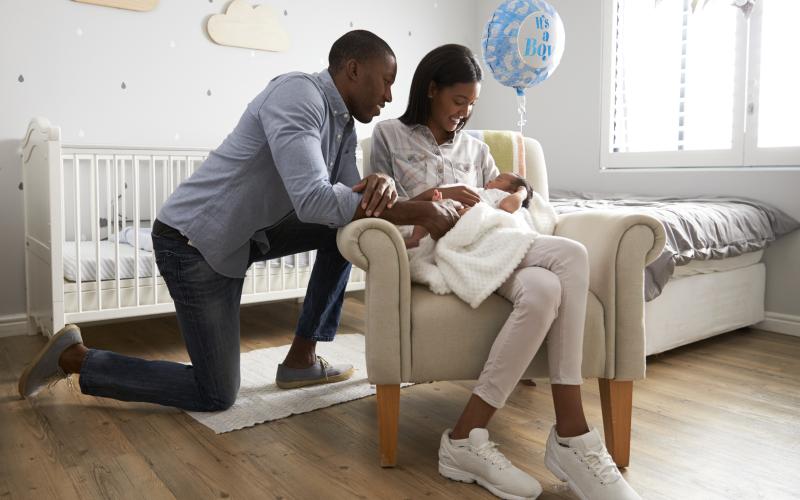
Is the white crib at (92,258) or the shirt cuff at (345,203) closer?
the shirt cuff at (345,203)

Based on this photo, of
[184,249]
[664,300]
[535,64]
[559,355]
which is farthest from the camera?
[535,64]

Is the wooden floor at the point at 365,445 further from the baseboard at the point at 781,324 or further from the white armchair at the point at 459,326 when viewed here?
the baseboard at the point at 781,324

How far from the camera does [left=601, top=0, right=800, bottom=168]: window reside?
111 inches

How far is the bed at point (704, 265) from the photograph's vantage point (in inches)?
91.6

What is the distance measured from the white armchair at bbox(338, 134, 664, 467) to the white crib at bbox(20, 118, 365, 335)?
1175 mm

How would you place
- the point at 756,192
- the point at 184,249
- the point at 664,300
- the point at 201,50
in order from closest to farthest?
the point at 184,249, the point at 664,300, the point at 756,192, the point at 201,50

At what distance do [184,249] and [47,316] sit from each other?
109 cm

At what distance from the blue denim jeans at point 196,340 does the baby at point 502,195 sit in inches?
11.6

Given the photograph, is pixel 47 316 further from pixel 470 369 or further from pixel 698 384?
pixel 698 384

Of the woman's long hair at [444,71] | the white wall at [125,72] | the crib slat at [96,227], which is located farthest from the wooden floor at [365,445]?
the white wall at [125,72]

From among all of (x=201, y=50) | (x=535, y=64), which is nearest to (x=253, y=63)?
(x=201, y=50)

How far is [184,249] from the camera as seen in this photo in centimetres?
164

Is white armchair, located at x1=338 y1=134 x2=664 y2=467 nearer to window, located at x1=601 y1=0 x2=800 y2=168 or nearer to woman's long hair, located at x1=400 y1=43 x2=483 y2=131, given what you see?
woman's long hair, located at x1=400 y1=43 x2=483 y2=131

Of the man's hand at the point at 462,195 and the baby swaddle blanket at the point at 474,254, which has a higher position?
the man's hand at the point at 462,195
